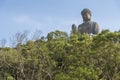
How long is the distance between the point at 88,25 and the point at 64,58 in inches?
193

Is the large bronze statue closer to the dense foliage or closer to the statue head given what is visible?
the statue head

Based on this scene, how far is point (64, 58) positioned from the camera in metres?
12.7

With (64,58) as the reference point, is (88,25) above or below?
above

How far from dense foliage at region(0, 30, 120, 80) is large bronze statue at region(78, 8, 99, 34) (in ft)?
11.9

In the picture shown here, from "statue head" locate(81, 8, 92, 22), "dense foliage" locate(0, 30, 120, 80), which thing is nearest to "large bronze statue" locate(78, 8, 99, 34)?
"statue head" locate(81, 8, 92, 22)

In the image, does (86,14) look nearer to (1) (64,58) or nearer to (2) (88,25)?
(2) (88,25)

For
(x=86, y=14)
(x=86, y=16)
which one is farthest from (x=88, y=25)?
(x=86, y=14)

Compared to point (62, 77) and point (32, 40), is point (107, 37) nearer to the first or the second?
point (62, 77)

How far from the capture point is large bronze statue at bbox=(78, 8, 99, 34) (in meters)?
17.1

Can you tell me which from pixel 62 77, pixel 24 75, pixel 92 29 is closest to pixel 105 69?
pixel 62 77

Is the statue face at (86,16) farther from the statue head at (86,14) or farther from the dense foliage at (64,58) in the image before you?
the dense foliage at (64,58)

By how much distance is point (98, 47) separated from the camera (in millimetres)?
12156

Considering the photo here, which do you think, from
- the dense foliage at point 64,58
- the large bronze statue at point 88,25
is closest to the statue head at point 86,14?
the large bronze statue at point 88,25

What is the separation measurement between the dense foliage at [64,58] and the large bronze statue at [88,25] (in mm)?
3638
